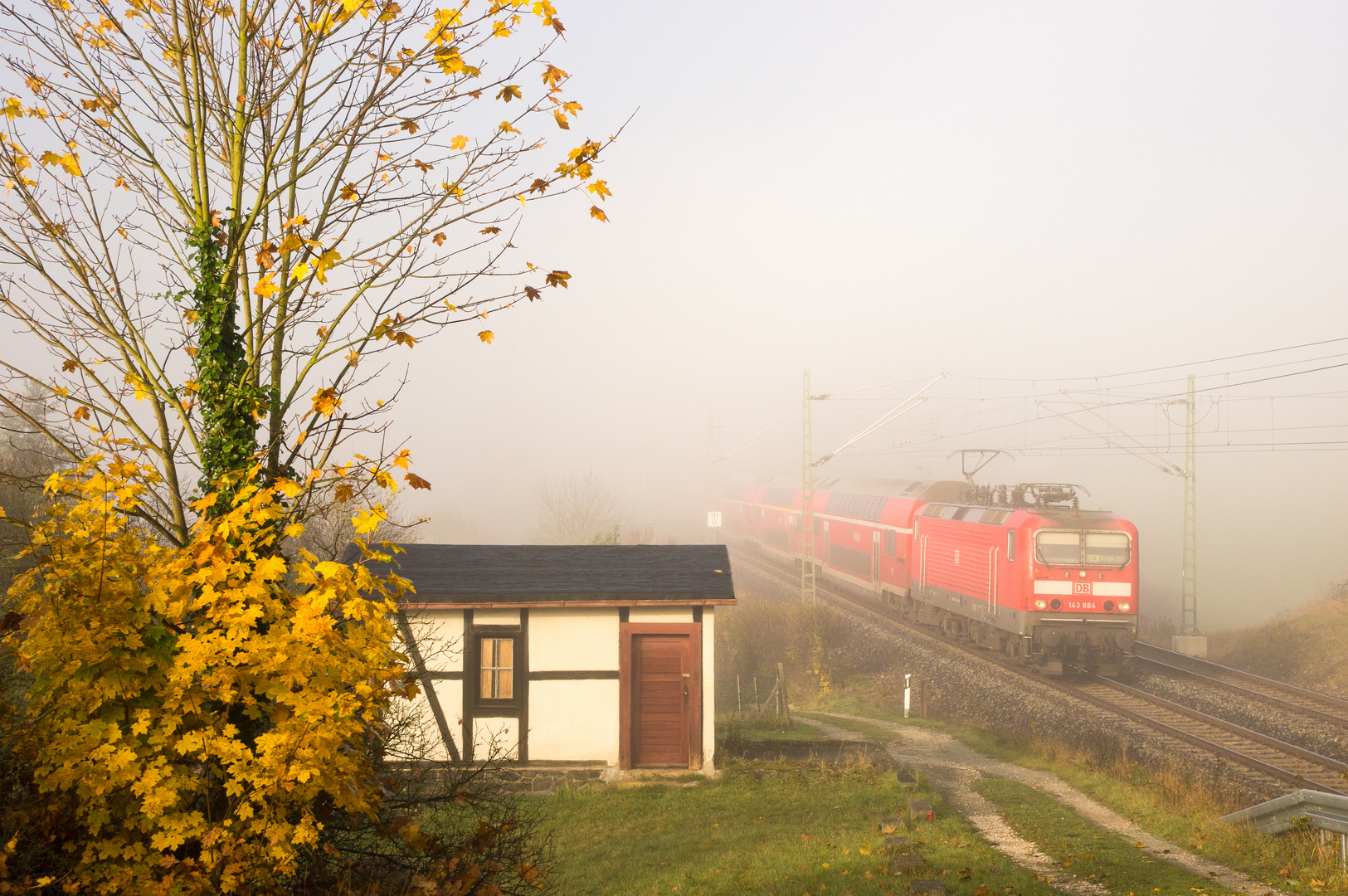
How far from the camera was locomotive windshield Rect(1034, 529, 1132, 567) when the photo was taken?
1869 cm

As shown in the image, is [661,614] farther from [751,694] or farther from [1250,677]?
[1250,677]

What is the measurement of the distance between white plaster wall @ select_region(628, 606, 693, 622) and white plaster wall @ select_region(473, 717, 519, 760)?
7.76 ft

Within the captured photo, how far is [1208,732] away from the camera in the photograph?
15398mm

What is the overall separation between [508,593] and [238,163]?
8.05 metres

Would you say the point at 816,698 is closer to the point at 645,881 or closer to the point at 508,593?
the point at 508,593

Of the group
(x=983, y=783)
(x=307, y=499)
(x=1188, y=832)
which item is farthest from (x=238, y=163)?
(x=983, y=783)

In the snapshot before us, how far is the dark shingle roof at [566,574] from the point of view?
42.0 feet

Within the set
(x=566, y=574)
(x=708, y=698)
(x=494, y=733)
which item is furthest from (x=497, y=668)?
(x=708, y=698)

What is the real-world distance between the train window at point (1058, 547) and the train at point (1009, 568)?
18mm

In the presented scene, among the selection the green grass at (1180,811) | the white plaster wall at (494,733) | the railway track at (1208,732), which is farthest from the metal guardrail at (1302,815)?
the white plaster wall at (494,733)

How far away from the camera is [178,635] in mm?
4602

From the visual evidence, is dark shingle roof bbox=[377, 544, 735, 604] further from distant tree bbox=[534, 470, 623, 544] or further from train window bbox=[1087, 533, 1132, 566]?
distant tree bbox=[534, 470, 623, 544]

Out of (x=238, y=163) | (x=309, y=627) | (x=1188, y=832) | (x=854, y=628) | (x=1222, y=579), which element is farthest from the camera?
(x=1222, y=579)

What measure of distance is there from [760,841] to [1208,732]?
1015 centimetres
